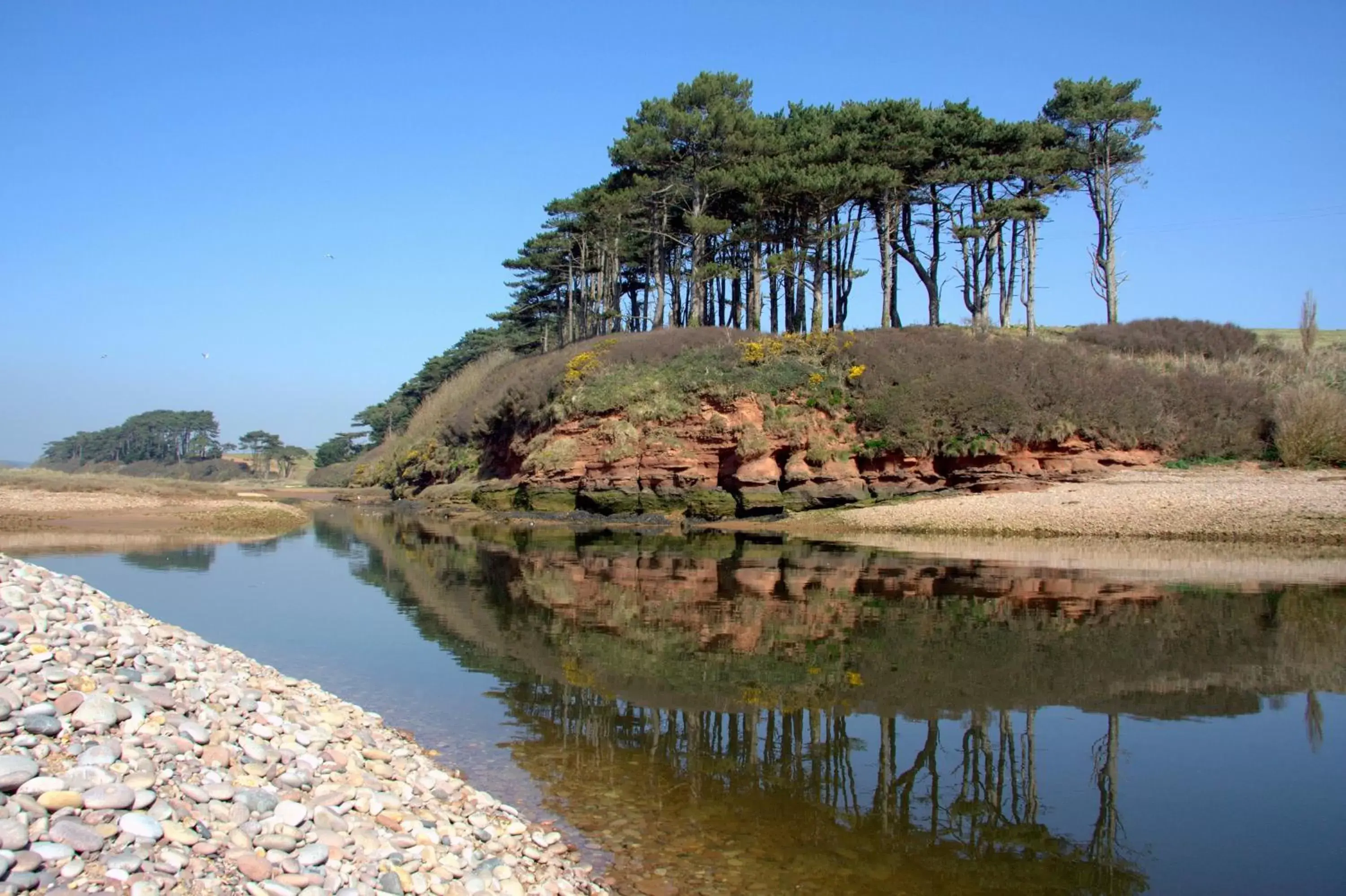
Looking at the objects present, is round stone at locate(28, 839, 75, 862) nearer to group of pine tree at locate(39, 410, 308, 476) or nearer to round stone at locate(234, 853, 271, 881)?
round stone at locate(234, 853, 271, 881)

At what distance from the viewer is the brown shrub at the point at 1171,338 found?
141ft

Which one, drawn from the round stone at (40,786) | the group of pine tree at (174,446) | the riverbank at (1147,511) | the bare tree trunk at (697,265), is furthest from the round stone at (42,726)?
the group of pine tree at (174,446)

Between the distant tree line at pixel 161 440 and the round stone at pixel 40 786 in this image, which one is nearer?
the round stone at pixel 40 786

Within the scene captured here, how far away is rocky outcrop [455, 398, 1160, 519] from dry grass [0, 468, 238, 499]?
16.8 meters

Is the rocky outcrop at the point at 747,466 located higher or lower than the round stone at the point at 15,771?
higher

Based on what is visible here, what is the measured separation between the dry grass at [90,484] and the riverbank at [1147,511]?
2906 cm

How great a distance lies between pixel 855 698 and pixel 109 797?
7874 mm

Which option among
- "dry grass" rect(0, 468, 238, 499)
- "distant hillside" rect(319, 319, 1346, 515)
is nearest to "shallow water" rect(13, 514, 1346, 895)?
"distant hillside" rect(319, 319, 1346, 515)

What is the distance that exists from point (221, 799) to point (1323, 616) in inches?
652

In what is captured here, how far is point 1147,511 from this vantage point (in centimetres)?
2741

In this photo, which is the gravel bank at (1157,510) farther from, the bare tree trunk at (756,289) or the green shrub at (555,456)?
the bare tree trunk at (756,289)

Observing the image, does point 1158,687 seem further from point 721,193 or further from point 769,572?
point 721,193

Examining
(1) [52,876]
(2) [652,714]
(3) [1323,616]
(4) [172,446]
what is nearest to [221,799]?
(1) [52,876]

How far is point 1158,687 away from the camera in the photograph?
1133 centimetres
